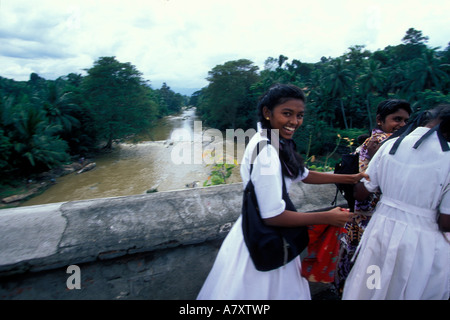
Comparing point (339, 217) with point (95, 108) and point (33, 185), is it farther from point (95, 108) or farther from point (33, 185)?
point (95, 108)

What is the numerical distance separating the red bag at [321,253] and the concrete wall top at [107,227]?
46cm

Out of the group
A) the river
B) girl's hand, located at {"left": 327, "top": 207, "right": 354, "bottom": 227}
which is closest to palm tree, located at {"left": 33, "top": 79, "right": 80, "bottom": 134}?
the river

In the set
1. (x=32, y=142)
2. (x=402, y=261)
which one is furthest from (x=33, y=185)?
(x=402, y=261)

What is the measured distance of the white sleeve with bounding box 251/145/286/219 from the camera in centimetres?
97

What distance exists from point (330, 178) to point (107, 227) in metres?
1.26

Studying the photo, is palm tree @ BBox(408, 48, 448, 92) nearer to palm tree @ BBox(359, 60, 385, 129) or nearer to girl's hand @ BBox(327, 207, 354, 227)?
palm tree @ BBox(359, 60, 385, 129)

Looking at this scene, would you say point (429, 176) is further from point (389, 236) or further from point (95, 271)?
point (95, 271)

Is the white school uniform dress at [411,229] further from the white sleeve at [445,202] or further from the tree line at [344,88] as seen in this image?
the tree line at [344,88]

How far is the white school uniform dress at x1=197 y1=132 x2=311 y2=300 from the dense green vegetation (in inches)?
650

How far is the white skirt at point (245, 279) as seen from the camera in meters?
1.07

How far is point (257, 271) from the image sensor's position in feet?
3.52

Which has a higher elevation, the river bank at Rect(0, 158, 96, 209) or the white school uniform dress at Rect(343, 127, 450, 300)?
the white school uniform dress at Rect(343, 127, 450, 300)

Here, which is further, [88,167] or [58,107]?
[58,107]

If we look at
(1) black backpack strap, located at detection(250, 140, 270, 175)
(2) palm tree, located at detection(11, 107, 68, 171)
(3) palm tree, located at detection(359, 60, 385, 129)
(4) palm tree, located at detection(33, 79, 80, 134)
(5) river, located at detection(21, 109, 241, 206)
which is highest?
(3) palm tree, located at detection(359, 60, 385, 129)
